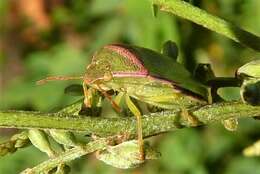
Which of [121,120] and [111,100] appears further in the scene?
[111,100]

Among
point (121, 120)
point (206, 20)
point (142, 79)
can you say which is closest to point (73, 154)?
point (121, 120)

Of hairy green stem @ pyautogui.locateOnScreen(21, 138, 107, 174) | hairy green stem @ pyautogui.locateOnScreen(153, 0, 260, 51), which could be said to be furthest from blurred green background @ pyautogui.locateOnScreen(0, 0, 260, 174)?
hairy green stem @ pyautogui.locateOnScreen(21, 138, 107, 174)

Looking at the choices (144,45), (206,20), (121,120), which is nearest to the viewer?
Result: (121,120)

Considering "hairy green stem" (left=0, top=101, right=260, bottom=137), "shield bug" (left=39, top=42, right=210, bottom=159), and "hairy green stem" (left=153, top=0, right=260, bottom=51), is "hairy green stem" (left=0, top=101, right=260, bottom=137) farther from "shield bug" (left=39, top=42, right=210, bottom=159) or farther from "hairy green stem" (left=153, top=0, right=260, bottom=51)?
"hairy green stem" (left=153, top=0, right=260, bottom=51)

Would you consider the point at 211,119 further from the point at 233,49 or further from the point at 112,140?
the point at 233,49

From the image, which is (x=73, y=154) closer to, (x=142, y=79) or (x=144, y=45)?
(x=142, y=79)
